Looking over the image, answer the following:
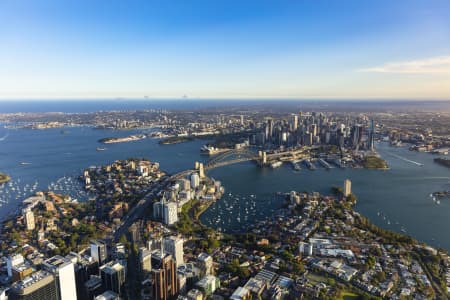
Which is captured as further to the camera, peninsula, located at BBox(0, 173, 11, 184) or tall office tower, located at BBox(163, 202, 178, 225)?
peninsula, located at BBox(0, 173, 11, 184)

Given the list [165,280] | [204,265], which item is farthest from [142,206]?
[165,280]

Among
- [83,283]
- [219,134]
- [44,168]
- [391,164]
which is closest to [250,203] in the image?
[83,283]

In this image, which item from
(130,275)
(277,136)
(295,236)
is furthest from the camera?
(277,136)

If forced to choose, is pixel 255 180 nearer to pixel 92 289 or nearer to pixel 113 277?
pixel 113 277

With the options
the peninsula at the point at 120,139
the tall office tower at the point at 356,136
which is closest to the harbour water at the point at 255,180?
the peninsula at the point at 120,139

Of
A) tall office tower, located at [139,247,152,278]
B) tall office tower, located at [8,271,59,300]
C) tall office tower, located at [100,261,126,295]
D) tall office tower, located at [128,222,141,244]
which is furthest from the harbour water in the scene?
tall office tower, located at [8,271,59,300]

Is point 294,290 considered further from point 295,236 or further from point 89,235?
point 89,235

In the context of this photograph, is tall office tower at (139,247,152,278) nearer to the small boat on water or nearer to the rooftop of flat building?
the rooftop of flat building
